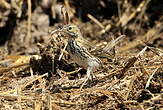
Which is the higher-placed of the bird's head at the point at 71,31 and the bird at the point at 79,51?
the bird's head at the point at 71,31

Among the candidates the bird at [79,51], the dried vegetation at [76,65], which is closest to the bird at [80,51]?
the bird at [79,51]

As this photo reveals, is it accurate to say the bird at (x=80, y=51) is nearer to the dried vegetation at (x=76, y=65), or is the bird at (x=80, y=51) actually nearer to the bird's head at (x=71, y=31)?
the bird's head at (x=71, y=31)

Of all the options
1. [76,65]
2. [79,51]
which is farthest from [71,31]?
[76,65]

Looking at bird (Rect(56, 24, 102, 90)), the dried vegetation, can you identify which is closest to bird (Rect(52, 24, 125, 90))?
bird (Rect(56, 24, 102, 90))

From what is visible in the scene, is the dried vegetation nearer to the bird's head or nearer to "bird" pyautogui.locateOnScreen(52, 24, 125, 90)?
"bird" pyautogui.locateOnScreen(52, 24, 125, 90)

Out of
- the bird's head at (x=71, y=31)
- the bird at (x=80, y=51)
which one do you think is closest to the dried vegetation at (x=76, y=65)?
the bird at (x=80, y=51)

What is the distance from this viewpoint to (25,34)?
8.45 meters

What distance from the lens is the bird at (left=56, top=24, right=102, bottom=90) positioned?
218 inches

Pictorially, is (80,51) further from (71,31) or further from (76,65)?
(76,65)

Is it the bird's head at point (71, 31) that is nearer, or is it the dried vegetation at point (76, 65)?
the dried vegetation at point (76, 65)

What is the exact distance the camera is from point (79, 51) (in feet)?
18.2

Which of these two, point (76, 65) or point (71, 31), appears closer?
point (71, 31)

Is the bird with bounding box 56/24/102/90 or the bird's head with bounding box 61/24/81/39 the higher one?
the bird's head with bounding box 61/24/81/39

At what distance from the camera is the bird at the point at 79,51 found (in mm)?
5547
